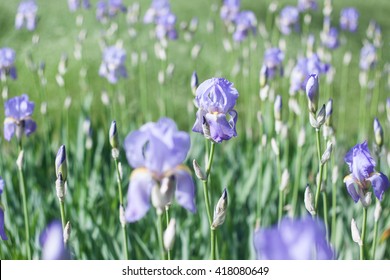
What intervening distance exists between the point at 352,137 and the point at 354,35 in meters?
0.91

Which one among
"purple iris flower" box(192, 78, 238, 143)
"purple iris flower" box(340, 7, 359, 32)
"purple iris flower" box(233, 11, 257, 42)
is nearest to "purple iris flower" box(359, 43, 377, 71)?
"purple iris flower" box(340, 7, 359, 32)

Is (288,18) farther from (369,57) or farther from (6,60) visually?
(6,60)

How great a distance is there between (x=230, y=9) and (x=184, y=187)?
1.89 m

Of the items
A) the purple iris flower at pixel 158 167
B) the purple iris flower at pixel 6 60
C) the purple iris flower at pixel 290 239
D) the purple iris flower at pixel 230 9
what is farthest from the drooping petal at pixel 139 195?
the purple iris flower at pixel 230 9

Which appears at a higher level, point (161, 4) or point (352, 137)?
point (161, 4)

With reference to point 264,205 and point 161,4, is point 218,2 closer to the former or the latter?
point 161,4

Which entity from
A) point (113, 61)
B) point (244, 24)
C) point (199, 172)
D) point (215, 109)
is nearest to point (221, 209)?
point (199, 172)

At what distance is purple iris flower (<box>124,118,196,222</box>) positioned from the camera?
3.00 feet

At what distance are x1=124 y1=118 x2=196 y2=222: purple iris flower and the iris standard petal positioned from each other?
192 millimetres

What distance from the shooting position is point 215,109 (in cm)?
116
